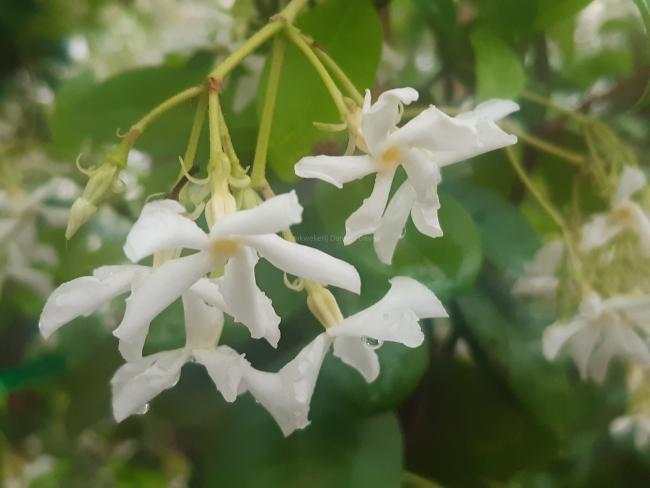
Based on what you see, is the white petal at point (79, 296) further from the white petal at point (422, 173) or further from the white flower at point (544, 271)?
the white flower at point (544, 271)

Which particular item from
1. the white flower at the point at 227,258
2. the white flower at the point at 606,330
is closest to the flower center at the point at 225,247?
the white flower at the point at 227,258

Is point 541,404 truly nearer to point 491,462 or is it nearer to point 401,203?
point 491,462

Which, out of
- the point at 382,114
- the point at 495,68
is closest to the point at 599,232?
the point at 495,68

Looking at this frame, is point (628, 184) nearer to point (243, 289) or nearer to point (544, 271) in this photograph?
point (544, 271)

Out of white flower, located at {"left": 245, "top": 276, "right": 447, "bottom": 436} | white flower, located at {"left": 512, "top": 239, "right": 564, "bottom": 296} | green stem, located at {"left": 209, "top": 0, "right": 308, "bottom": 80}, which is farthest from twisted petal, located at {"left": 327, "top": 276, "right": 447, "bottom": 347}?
white flower, located at {"left": 512, "top": 239, "right": 564, "bottom": 296}

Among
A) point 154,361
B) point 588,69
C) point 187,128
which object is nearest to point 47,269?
point 187,128

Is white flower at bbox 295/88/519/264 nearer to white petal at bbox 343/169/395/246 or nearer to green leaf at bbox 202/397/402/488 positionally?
white petal at bbox 343/169/395/246
